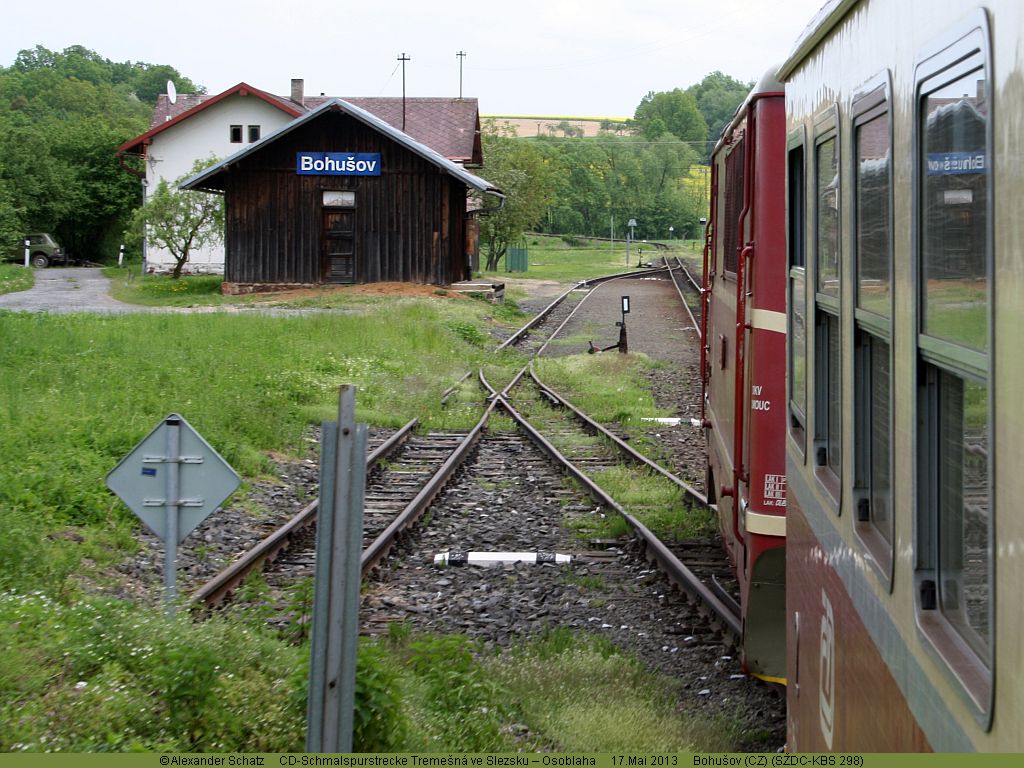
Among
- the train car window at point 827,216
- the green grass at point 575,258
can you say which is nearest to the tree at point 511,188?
the green grass at point 575,258

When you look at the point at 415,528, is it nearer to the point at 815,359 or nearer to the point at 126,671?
the point at 126,671

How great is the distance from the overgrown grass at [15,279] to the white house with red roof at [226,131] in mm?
4689

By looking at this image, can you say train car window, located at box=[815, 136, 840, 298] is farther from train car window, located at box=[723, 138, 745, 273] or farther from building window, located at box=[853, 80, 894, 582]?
train car window, located at box=[723, 138, 745, 273]

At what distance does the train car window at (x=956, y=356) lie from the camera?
179 cm

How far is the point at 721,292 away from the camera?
795 centimetres

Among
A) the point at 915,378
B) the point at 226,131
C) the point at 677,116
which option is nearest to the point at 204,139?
the point at 226,131

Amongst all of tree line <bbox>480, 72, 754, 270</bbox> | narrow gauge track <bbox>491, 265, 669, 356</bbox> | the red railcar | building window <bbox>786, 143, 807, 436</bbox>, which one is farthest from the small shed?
tree line <bbox>480, 72, 754, 270</bbox>

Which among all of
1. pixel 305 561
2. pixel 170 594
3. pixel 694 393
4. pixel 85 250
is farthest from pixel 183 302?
pixel 85 250

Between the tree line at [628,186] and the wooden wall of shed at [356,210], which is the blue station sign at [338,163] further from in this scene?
the tree line at [628,186]

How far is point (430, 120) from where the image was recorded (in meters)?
48.8

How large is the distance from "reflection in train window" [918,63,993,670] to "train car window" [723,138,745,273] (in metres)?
3.84

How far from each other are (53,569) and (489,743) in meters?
3.21

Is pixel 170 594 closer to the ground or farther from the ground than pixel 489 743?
farther from the ground

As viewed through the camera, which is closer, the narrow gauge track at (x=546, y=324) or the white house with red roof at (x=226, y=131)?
the narrow gauge track at (x=546, y=324)
